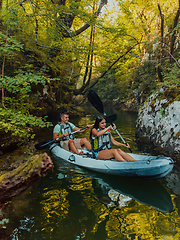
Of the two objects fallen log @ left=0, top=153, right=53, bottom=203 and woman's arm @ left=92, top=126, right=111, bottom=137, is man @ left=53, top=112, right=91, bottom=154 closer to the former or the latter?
woman's arm @ left=92, top=126, right=111, bottom=137

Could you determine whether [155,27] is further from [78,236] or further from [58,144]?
Answer: [78,236]

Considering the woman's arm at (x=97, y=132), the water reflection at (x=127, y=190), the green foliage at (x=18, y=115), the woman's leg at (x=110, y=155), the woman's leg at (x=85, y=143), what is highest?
the green foliage at (x=18, y=115)

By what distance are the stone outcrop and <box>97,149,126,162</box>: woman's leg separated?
1732 mm

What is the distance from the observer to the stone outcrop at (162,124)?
4.72 metres

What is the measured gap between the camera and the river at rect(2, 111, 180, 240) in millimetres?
2254

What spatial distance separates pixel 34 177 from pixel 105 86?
2778cm

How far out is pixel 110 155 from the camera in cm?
418

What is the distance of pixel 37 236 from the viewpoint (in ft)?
7.22

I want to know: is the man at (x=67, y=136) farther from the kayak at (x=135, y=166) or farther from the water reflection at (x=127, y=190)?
the water reflection at (x=127, y=190)

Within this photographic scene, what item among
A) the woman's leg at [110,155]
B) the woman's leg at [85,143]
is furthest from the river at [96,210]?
the woman's leg at [85,143]

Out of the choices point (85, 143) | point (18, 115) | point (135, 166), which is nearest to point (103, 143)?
point (135, 166)

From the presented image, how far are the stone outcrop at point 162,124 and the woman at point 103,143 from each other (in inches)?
62.6

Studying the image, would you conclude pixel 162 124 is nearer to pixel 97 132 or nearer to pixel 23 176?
pixel 97 132

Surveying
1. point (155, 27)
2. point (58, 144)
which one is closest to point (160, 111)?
point (58, 144)
